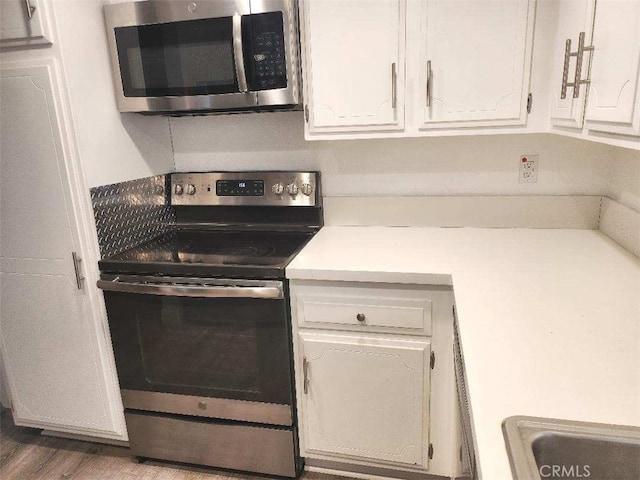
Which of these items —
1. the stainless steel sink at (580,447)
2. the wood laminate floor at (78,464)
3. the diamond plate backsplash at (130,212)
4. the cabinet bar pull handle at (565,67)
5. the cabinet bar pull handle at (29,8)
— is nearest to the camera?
A: the stainless steel sink at (580,447)

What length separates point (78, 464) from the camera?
1.91 meters

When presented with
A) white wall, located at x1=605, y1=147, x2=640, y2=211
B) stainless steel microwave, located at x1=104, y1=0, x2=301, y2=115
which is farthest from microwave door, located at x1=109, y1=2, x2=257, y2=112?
white wall, located at x1=605, y1=147, x2=640, y2=211

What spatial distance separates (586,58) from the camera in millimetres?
1217

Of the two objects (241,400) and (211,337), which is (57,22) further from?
(241,400)

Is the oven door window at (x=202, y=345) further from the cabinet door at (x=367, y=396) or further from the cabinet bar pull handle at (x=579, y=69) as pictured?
the cabinet bar pull handle at (x=579, y=69)

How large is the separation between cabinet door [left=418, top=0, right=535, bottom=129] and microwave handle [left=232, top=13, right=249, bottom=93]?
64 centimetres

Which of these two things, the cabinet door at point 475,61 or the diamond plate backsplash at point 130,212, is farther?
the diamond plate backsplash at point 130,212

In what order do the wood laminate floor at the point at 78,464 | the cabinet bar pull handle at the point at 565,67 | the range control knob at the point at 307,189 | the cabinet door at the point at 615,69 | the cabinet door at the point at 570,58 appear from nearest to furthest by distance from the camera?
1. the cabinet door at the point at 615,69
2. the cabinet door at the point at 570,58
3. the cabinet bar pull handle at the point at 565,67
4. the wood laminate floor at the point at 78,464
5. the range control knob at the point at 307,189

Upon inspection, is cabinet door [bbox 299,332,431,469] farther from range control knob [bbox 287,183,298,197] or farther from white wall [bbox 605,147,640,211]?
white wall [bbox 605,147,640,211]

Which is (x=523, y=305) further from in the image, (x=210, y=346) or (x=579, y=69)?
(x=210, y=346)

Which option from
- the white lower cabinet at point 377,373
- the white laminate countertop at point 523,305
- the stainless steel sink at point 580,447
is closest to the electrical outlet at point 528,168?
the white laminate countertop at point 523,305

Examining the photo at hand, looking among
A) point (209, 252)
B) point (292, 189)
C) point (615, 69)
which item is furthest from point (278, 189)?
point (615, 69)

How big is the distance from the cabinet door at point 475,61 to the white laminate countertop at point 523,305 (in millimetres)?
471

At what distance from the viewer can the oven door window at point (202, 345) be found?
5.24ft
